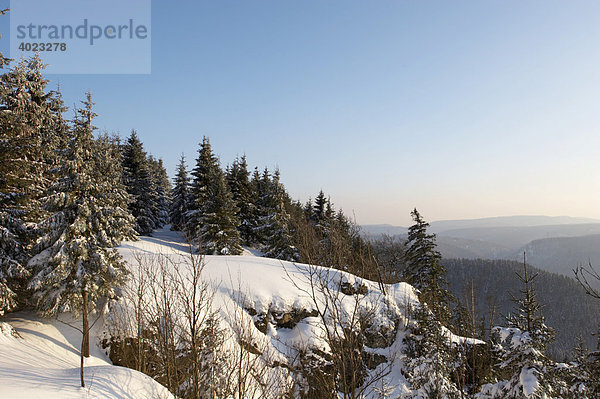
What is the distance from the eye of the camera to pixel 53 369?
10.2 metres

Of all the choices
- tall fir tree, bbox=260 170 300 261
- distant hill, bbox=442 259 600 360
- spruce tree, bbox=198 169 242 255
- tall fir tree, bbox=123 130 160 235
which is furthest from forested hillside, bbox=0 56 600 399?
distant hill, bbox=442 259 600 360

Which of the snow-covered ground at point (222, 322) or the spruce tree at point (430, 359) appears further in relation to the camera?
the spruce tree at point (430, 359)

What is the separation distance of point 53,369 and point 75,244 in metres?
4.81

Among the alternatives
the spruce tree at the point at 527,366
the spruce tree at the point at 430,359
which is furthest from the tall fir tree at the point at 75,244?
the spruce tree at the point at 527,366

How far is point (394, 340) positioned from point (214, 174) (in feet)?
75.4

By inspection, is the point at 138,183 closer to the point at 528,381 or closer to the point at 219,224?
the point at 219,224

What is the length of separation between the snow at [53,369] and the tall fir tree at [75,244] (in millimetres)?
1095

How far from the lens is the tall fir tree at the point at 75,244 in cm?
1234

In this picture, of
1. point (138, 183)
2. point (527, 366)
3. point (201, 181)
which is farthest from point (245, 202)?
point (527, 366)

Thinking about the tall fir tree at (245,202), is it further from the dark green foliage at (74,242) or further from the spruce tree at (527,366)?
the spruce tree at (527,366)

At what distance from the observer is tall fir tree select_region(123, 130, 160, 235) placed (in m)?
34.7

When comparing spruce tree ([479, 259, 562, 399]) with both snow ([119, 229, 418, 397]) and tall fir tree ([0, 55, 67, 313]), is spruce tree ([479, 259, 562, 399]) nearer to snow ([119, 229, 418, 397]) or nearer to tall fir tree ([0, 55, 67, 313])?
snow ([119, 229, 418, 397])

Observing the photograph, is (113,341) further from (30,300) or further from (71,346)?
(30,300)

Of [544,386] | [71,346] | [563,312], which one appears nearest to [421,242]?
[544,386]
